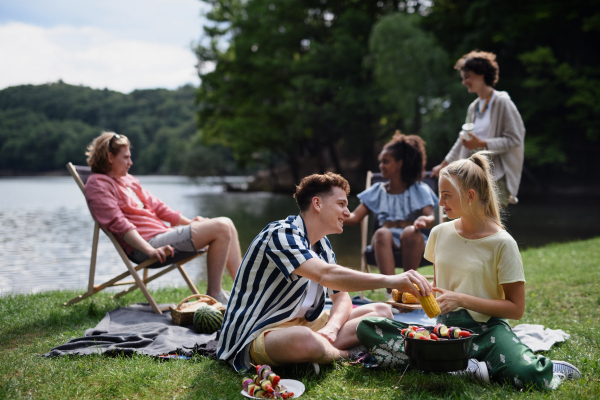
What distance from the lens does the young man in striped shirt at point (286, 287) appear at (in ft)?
8.14

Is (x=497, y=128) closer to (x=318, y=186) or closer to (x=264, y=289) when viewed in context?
(x=318, y=186)

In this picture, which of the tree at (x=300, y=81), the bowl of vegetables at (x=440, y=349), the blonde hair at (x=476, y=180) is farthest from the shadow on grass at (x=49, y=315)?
the tree at (x=300, y=81)

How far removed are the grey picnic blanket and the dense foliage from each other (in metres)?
17.9

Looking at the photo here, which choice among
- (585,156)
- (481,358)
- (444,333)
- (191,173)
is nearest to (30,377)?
(444,333)

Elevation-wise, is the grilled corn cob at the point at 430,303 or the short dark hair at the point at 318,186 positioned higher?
the short dark hair at the point at 318,186

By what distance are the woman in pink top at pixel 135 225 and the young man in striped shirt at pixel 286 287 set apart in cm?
159

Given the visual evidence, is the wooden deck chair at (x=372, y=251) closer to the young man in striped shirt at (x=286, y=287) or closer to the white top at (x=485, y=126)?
the white top at (x=485, y=126)

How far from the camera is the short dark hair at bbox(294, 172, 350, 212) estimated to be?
263 centimetres

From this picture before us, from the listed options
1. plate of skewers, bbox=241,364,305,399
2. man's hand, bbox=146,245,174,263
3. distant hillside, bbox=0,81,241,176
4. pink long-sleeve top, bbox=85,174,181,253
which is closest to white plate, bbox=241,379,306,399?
plate of skewers, bbox=241,364,305,399

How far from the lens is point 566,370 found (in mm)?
2527

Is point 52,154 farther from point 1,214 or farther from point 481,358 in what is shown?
point 481,358

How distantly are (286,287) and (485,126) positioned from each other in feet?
9.21

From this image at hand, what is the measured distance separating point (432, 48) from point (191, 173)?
30459mm

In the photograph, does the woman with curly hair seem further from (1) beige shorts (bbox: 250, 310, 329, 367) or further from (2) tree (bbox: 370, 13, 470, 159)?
(2) tree (bbox: 370, 13, 470, 159)
